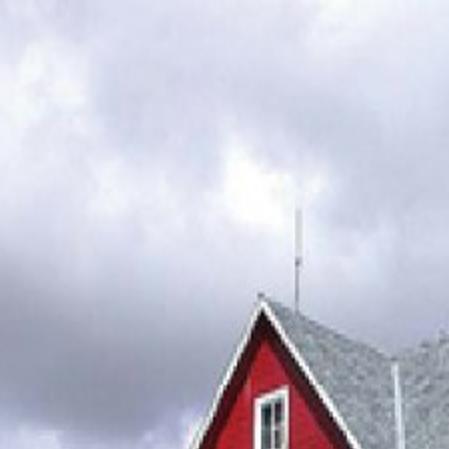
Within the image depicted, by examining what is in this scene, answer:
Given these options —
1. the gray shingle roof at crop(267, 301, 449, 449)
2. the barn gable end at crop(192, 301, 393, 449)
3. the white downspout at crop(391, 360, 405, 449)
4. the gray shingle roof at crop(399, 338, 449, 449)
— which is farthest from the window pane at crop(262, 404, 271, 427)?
the gray shingle roof at crop(399, 338, 449, 449)

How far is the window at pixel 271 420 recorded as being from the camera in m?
34.0

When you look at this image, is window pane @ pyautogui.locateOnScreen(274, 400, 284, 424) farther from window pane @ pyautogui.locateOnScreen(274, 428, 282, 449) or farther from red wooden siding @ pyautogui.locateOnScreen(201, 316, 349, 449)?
red wooden siding @ pyautogui.locateOnScreen(201, 316, 349, 449)

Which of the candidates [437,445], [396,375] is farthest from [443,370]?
[437,445]

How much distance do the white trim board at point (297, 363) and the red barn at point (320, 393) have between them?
2cm

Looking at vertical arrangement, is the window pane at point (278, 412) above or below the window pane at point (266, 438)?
above

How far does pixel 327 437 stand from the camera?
32312 millimetres

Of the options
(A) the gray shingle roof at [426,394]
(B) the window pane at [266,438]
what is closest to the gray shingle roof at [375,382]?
(A) the gray shingle roof at [426,394]

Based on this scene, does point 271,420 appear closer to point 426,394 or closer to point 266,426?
point 266,426

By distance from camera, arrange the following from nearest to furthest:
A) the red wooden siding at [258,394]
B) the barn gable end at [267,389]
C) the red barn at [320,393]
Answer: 1. the red barn at [320,393]
2. the barn gable end at [267,389]
3. the red wooden siding at [258,394]

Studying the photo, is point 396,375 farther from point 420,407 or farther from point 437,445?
point 437,445

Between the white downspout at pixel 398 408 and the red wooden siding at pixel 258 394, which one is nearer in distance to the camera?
the white downspout at pixel 398 408

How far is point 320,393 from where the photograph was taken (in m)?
32.5

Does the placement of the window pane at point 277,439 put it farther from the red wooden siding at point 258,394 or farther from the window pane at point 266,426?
the red wooden siding at point 258,394

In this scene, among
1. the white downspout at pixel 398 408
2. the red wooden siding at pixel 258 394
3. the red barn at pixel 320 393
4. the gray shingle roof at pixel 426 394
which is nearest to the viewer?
the gray shingle roof at pixel 426 394
